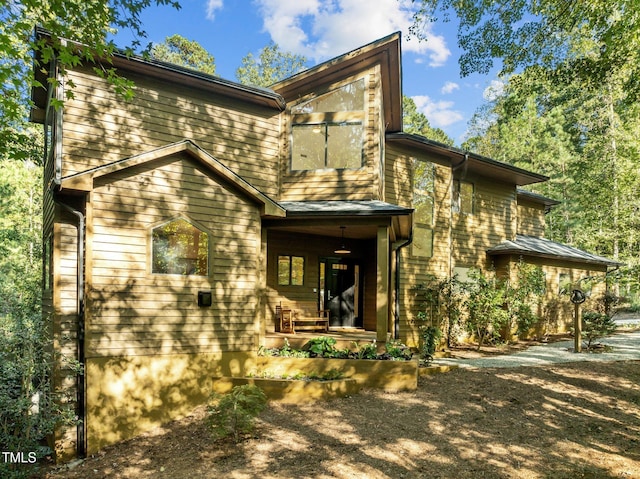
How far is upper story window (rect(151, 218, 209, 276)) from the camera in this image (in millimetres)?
7348

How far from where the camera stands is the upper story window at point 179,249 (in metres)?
7.35

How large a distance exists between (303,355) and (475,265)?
8249 millimetres

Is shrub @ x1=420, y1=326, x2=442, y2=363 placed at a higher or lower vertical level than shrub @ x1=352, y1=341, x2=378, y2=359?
lower

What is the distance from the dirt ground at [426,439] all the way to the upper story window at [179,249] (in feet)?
8.76

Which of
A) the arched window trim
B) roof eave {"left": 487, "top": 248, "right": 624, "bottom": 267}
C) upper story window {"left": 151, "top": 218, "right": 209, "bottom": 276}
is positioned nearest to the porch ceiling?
the arched window trim

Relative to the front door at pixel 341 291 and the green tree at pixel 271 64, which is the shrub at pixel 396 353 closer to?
the front door at pixel 341 291

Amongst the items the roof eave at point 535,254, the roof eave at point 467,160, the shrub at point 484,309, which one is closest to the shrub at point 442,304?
the shrub at point 484,309

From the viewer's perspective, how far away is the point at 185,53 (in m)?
29.1

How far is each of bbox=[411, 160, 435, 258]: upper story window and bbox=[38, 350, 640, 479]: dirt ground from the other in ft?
17.3

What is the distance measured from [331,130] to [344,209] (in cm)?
253

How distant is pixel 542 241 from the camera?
17422 mm

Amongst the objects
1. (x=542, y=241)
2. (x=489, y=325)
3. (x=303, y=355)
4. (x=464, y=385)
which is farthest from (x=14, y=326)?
(x=542, y=241)

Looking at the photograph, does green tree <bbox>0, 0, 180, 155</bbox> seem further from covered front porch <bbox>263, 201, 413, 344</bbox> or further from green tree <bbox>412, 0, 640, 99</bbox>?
green tree <bbox>412, 0, 640, 99</bbox>

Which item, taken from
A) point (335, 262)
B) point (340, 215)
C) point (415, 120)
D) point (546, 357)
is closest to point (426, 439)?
point (340, 215)
